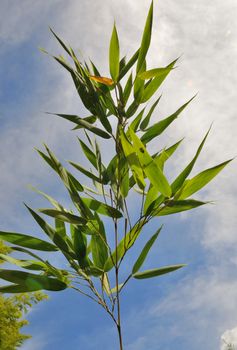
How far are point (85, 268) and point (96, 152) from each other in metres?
0.84

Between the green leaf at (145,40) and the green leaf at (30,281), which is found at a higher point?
the green leaf at (145,40)

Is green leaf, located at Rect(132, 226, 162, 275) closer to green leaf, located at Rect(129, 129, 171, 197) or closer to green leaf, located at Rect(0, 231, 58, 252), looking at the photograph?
green leaf, located at Rect(129, 129, 171, 197)

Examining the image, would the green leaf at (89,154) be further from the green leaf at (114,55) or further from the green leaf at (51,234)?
the green leaf at (51,234)

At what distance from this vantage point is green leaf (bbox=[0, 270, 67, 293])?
2.28 m

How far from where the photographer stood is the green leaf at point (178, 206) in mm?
2418

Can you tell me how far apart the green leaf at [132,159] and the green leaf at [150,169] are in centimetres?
4

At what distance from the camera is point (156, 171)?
2.33 m

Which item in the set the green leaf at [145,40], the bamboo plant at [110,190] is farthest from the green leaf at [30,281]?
the green leaf at [145,40]

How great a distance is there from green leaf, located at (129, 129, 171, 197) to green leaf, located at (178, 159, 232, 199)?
131 millimetres

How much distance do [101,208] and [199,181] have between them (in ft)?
2.03

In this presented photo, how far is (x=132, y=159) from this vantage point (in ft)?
7.82

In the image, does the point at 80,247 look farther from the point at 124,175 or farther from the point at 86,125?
the point at 86,125

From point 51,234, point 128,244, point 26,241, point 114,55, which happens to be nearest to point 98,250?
point 128,244

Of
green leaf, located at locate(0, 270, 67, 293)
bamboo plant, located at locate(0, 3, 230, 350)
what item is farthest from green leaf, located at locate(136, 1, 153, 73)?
green leaf, located at locate(0, 270, 67, 293)
